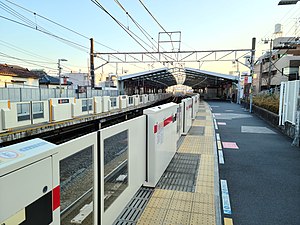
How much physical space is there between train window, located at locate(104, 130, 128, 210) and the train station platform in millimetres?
500

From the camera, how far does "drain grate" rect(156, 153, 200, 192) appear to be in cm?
421

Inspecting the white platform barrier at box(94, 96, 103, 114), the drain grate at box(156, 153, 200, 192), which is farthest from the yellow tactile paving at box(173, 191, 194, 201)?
the white platform barrier at box(94, 96, 103, 114)

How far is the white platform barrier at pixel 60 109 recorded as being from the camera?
10.4 m

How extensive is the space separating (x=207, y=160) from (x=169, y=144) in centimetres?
→ 118

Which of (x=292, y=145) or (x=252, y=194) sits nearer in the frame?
(x=252, y=194)

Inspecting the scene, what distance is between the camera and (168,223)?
3.04m

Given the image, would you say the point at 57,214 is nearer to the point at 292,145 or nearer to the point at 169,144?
the point at 169,144

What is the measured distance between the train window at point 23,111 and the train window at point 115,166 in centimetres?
687

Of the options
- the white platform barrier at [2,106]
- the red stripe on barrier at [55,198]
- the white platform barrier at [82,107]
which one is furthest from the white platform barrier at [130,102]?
the red stripe on barrier at [55,198]

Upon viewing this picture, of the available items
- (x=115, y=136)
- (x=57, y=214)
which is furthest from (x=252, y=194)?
(x=57, y=214)

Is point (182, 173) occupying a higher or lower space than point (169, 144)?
lower

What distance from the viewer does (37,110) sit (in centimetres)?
976

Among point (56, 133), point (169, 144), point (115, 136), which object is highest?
point (115, 136)

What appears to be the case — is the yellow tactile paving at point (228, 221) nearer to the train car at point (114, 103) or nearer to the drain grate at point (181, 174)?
the drain grate at point (181, 174)
